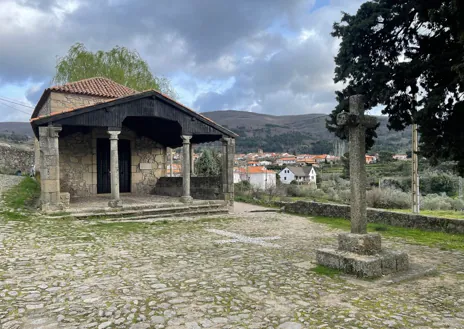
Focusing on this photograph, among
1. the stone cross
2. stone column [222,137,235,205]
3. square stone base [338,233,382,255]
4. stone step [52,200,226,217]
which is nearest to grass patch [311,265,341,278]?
square stone base [338,233,382,255]

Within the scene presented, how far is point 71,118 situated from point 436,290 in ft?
32.0

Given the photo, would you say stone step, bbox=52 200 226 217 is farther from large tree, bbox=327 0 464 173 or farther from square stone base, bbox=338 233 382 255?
square stone base, bbox=338 233 382 255

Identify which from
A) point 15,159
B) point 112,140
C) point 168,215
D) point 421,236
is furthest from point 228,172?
point 15,159

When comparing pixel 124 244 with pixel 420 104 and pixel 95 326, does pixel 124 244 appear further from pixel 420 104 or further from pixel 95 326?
pixel 420 104

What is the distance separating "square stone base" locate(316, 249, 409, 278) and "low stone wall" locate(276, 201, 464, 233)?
3661mm

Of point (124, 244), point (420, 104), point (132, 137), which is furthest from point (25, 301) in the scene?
point (132, 137)

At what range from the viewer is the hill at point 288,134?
101575 millimetres

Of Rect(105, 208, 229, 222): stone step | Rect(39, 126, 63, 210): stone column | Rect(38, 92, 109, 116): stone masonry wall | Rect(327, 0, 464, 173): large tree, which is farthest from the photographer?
Rect(38, 92, 109, 116): stone masonry wall

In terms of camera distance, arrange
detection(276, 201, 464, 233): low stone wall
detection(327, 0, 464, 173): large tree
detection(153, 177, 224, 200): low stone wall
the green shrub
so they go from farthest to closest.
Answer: the green shrub → detection(153, 177, 224, 200): low stone wall → detection(276, 201, 464, 233): low stone wall → detection(327, 0, 464, 173): large tree

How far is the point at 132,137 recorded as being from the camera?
1540 centimetres

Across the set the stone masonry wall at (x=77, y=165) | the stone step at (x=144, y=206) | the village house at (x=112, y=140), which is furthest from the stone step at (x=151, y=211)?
the stone masonry wall at (x=77, y=165)

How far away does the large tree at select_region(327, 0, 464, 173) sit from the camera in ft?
19.7

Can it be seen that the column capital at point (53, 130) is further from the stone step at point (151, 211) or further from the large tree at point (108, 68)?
the large tree at point (108, 68)

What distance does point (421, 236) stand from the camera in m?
7.51
